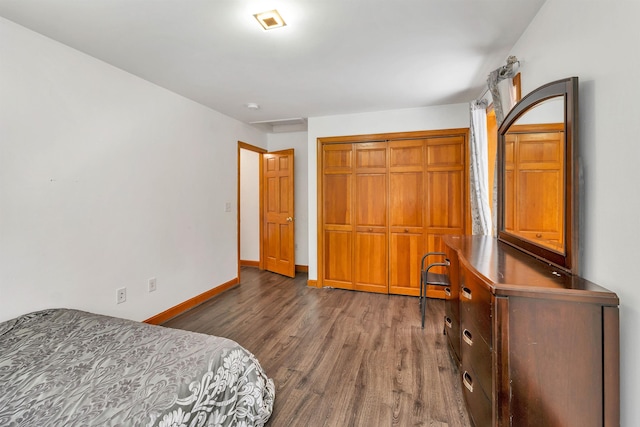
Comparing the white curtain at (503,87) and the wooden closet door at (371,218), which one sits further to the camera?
the wooden closet door at (371,218)

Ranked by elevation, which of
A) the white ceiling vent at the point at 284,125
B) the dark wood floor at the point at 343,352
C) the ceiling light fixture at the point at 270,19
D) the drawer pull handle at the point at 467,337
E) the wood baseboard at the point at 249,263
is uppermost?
the white ceiling vent at the point at 284,125

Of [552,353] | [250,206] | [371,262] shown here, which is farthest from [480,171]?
[250,206]

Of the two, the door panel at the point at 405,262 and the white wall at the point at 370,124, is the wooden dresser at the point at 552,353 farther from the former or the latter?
the white wall at the point at 370,124

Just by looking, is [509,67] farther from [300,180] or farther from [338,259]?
[300,180]

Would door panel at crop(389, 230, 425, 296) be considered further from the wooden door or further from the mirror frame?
the mirror frame

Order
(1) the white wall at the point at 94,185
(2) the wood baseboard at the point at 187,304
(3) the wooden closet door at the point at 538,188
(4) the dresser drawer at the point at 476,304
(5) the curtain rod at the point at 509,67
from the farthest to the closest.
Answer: (2) the wood baseboard at the point at 187,304
(5) the curtain rod at the point at 509,67
(1) the white wall at the point at 94,185
(3) the wooden closet door at the point at 538,188
(4) the dresser drawer at the point at 476,304

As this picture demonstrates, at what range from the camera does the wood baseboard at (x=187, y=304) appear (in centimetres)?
289

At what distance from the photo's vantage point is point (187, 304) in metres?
3.27

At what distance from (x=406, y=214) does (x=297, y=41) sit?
242 cm

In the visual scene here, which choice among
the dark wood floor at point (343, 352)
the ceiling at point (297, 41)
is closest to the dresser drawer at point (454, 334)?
the dark wood floor at point (343, 352)

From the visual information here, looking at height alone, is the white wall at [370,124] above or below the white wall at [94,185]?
above

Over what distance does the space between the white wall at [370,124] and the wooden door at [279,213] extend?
54 centimetres

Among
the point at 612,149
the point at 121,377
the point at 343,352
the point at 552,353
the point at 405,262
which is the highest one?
the point at 612,149

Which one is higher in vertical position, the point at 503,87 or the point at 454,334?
the point at 503,87
